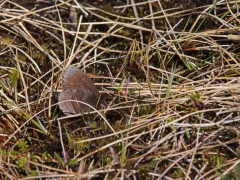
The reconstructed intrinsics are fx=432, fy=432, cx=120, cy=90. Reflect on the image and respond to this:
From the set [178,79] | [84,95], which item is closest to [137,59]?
[178,79]

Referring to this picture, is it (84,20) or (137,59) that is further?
(84,20)

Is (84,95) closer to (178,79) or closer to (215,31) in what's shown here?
(178,79)

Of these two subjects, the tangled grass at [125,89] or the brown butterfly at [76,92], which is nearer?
the tangled grass at [125,89]

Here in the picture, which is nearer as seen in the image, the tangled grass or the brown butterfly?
the tangled grass

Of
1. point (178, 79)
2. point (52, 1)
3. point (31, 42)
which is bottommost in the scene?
point (178, 79)

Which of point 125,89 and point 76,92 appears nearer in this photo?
point 76,92

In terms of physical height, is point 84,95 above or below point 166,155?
above

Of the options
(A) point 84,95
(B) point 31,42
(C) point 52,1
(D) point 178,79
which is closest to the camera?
(A) point 84,95

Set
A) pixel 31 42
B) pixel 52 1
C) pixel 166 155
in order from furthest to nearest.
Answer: pixel 52 1, pixel 31 42, pixel 166 155
